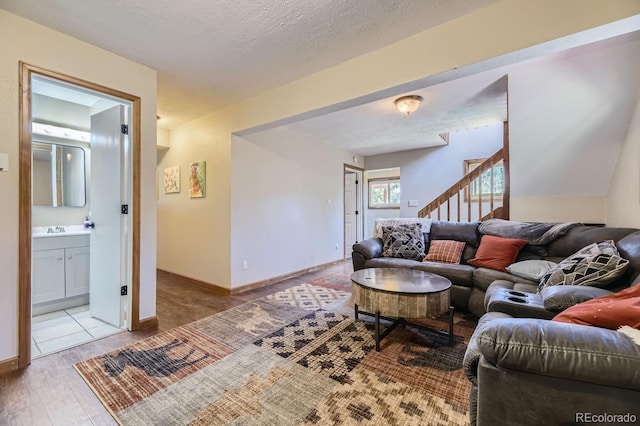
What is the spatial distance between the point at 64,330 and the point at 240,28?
2995 mm

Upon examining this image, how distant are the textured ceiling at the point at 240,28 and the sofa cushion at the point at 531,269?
82.6 inches

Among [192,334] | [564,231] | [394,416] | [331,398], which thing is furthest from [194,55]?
[564,231]

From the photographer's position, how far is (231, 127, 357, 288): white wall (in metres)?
3.65

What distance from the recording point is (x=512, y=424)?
3.07 ft

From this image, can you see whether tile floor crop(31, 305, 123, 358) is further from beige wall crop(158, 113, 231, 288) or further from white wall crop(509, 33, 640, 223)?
white wall crop(509, 33, 640, 223)

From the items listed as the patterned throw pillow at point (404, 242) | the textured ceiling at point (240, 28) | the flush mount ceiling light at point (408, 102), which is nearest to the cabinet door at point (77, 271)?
the textured ceiling at point (240, 28)

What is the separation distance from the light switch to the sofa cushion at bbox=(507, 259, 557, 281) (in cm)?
404

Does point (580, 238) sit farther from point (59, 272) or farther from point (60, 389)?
point (59, 272)

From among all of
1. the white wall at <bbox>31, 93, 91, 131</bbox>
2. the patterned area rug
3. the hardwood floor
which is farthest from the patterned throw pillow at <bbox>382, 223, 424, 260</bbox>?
the white wall at <bbox>31, 93, 91, 131</bbox>

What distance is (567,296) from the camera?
149cm

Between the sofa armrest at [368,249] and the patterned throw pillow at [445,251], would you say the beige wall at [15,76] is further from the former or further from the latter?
the patterned throw pillow at [445,251]

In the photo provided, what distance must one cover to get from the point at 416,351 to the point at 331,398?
2.75 ft

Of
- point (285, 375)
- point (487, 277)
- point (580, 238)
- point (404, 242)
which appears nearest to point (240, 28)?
point (285, 375)

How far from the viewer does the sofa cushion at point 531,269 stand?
90.7 inches
